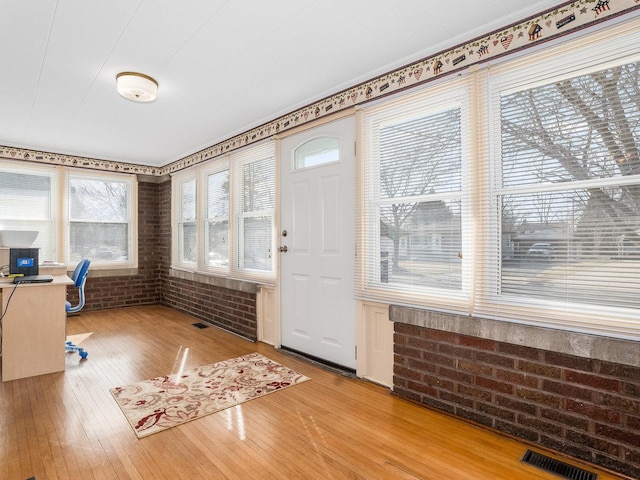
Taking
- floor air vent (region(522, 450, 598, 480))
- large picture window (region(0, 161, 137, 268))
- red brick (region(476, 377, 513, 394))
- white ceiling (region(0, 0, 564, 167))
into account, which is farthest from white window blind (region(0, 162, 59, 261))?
floor air vent (region(522, 450, 598, 480))

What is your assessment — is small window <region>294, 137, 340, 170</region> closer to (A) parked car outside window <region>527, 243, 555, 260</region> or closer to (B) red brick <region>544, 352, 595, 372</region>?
(A) parked car outside window <region>527, 243, 555, 260</region>

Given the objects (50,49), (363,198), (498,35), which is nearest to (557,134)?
(498,35)

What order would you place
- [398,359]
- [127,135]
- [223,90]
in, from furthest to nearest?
[127,135] → [223,90] → [398,359]

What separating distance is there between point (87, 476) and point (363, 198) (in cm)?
263

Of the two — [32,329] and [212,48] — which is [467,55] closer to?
[212,48]

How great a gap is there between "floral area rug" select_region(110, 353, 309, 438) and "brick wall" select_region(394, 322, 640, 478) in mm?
1154

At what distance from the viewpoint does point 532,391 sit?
2.18 metres

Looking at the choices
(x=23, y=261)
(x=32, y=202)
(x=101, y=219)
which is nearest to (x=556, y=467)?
Answer: (x=23, y=261)

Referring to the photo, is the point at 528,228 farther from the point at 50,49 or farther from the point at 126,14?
the point at 50,49

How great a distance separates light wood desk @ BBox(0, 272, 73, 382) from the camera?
3.20 m

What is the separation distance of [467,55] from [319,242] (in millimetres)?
2034

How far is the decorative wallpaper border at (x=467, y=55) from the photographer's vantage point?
199cm

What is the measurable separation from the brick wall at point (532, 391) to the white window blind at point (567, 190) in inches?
10.0

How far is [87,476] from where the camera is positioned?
73.9 inches
